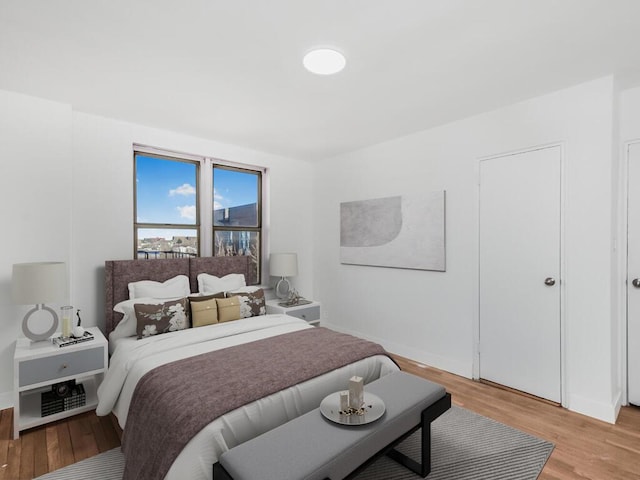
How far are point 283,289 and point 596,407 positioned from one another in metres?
3.29

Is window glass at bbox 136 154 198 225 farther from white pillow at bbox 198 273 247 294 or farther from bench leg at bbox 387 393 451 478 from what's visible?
bench leg at bbox 387 393 451 478

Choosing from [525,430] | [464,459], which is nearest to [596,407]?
[525,430]

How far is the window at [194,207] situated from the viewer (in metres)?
3.60

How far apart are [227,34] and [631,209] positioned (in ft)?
10.5

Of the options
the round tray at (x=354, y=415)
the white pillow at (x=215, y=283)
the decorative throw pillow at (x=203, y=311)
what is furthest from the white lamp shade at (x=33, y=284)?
the round tray at (x=354, y=415)

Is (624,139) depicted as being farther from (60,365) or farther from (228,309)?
(60,365)

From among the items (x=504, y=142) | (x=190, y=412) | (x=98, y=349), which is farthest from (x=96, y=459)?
(x=504, y=142)

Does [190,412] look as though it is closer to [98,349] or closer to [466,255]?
[98,349]

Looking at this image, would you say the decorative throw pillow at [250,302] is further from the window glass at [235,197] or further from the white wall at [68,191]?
the white wall at [68,191]

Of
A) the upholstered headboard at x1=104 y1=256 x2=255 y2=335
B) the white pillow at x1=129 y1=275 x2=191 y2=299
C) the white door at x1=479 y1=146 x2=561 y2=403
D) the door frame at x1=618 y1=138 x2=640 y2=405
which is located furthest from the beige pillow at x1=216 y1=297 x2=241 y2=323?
the door frame at x1=618 y1=138 x2=640 y2=405

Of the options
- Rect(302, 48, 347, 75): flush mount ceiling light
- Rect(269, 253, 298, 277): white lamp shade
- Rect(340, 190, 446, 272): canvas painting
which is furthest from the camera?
Rect(269, 253, 298, 277): white lamp shade

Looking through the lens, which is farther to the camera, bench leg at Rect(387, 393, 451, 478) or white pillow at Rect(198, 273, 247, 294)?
white pillow at Rect(198, 273, 247, 294)

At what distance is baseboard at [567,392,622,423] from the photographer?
2.45 metres

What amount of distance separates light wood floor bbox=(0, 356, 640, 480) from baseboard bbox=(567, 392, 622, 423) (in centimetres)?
5
